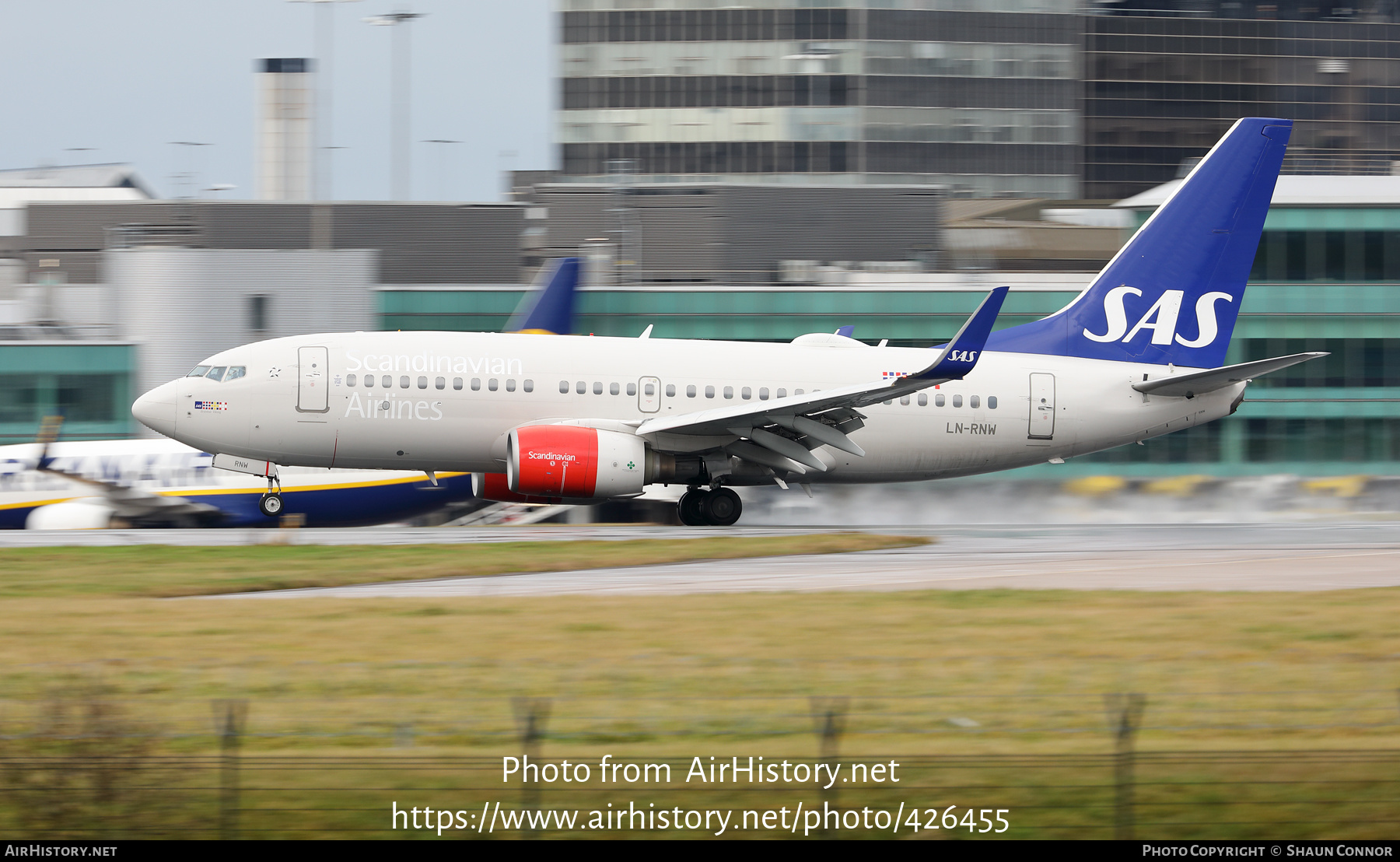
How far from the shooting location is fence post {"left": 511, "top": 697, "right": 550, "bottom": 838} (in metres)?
8.24

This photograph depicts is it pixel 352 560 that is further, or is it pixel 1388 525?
pixel 1388 525

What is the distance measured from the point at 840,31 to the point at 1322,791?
346 feet

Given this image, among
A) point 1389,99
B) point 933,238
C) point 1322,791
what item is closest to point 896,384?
point 1322,791

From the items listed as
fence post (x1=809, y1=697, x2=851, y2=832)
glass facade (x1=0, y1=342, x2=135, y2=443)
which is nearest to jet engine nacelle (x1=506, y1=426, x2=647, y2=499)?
fence post (x1=809, y1=697, x2=851, y2=832)

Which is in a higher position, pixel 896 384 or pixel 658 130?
pixel 658 130

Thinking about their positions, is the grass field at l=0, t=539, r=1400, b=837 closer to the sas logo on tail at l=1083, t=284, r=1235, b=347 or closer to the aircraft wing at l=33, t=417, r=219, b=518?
the aircraft wing at l=33, t=417, r=219, b=518

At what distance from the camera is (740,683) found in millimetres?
12312

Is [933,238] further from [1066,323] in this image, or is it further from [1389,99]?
[1389,99]

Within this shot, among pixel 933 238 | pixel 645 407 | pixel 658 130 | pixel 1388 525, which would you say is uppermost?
pixel 658 130

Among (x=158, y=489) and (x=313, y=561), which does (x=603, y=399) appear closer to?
(x=313, y=561)

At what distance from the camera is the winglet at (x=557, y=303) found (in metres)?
40.3

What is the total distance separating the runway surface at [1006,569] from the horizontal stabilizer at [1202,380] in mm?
2964
